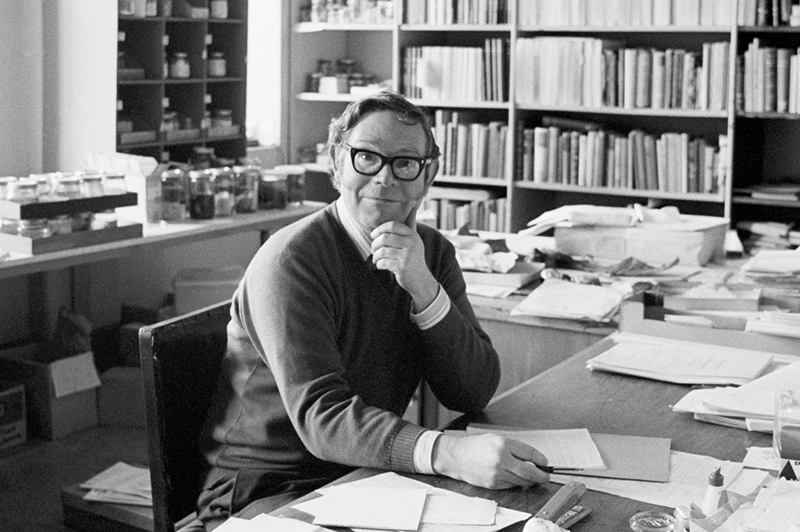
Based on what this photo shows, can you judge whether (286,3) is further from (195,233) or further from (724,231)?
(724,231)

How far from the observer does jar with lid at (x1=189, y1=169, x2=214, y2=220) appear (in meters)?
4.09

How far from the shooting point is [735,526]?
1.22 meters

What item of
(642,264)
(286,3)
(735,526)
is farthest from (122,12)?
(735,526)

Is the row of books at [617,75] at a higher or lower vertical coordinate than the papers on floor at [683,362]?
higher

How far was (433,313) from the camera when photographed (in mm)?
1849

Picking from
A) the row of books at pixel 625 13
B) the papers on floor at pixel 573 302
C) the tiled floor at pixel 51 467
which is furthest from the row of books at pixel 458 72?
the papers on floor at pixel 573 302

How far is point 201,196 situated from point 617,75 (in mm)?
2018

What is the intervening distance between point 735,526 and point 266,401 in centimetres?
81

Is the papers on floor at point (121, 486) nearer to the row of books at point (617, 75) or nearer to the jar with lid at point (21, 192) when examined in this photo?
the jar with lid at point (21, 192)

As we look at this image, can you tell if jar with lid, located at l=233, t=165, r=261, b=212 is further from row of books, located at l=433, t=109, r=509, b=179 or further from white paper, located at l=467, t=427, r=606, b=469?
white paper, located at l=467, t=427, r=606, b=469

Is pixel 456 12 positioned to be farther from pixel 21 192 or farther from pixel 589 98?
pixel 21 192

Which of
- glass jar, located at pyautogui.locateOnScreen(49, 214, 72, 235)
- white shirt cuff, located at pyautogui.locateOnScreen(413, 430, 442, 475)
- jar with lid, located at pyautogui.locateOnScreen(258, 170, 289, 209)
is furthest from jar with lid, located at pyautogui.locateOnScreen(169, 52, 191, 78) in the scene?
white shirt cuff, located at pyautogui.locateOnScreen(413, 430, 442, 475)

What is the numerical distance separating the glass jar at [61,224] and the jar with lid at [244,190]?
2.94 ft

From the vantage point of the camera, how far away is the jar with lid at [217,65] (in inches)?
197
